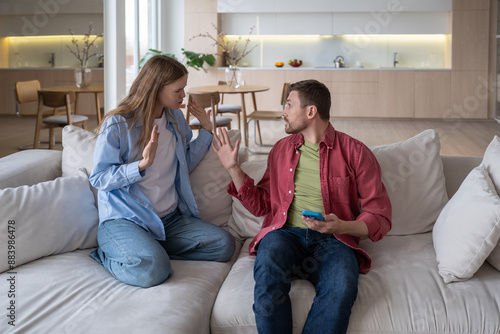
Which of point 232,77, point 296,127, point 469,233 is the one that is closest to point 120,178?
point 296,127

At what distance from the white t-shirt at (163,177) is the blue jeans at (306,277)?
444mm

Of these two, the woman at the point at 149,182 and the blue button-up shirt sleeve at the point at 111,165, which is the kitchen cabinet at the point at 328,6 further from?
the blue button-up shirt sleeve at the point at 111,165

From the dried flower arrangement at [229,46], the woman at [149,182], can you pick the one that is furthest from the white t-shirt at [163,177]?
the dried flower arrangement at [229,46]

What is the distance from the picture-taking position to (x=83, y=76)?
17.9 feet

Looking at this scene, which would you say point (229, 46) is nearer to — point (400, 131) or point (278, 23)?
point (278, 23)

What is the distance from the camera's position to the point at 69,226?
2.22 metres

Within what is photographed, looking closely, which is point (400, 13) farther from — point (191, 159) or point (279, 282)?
point (279, 282)

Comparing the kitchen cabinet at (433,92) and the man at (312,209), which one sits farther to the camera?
the kitchen cabinet at (433,92)

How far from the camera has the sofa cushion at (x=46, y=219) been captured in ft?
6.75

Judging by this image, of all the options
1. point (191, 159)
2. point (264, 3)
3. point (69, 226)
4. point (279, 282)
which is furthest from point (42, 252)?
point (264, 3)

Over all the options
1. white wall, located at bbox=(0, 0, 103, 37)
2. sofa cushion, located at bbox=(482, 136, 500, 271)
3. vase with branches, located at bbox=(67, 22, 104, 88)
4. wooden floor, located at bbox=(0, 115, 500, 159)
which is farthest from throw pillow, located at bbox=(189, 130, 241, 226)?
vase with branches, located at bbox=(67, 22, 104, 88)

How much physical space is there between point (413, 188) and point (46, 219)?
1.47 meters

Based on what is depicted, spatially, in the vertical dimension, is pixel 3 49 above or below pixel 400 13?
below

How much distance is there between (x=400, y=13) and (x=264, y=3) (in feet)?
7.19
